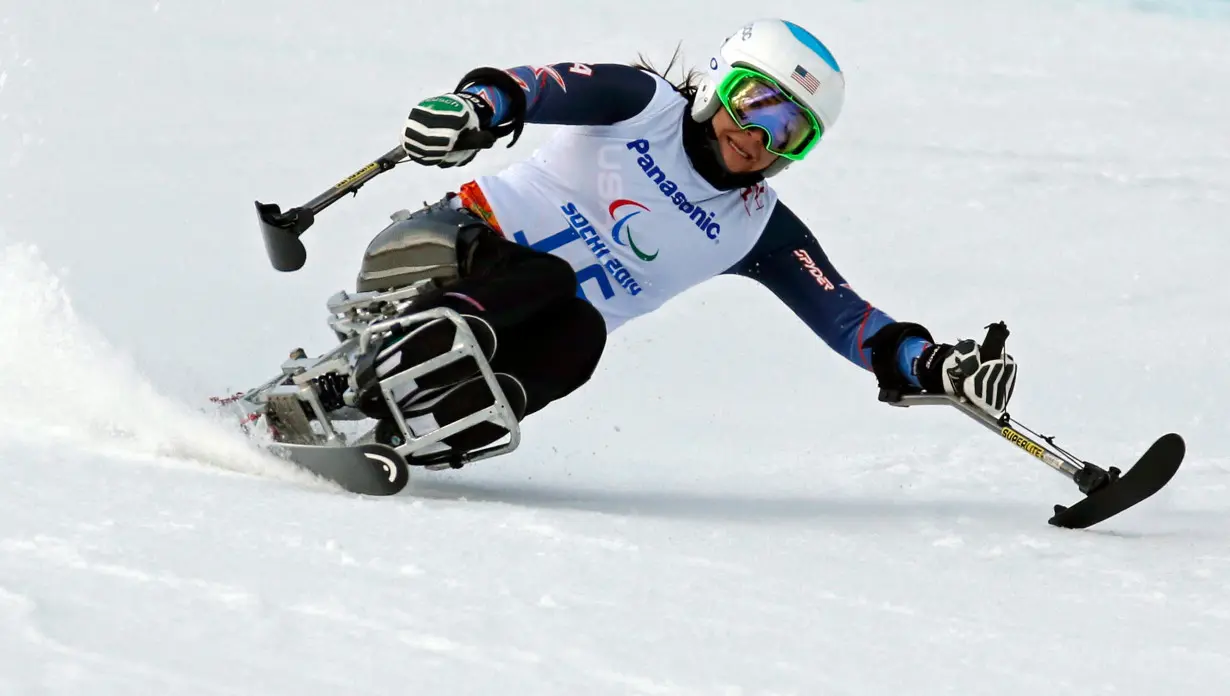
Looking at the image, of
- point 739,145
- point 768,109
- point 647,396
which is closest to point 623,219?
point 739,145

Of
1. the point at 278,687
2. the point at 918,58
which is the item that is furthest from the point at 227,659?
the point at 918,58

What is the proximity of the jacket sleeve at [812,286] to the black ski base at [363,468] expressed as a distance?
1359 millimetres

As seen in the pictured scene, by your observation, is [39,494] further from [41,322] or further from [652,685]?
[41,322]

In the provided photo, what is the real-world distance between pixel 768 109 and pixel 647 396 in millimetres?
2666

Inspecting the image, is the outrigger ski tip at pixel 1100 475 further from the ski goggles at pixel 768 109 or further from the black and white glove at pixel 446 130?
the black and white glove at pixel 446 130

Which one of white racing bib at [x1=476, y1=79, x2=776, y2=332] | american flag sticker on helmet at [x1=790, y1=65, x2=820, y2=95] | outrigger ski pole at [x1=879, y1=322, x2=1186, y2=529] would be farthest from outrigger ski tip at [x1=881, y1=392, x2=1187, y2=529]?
american flag sticker on helmet at [x1=790, y1=65, x2=820, y2=95]

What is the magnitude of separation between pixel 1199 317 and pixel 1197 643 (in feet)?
18.3

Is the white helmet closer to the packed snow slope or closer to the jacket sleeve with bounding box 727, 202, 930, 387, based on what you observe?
the jacket sleeve with bounding box 727, 202, 930, 387

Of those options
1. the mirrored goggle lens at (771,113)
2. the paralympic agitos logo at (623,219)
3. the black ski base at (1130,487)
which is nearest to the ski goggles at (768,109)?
the mirrored goggle lens at (771,113)

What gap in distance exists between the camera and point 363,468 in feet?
12.3

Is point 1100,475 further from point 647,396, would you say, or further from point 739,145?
point 647,396

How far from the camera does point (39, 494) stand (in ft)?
9.92

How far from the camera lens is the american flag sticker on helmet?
Result: 4027 mm

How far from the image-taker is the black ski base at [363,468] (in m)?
3.73
